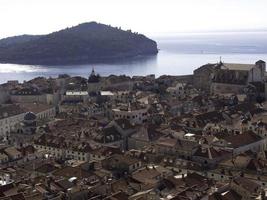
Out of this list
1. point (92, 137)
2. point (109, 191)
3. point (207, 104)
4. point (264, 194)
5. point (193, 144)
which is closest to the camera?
point (264, 194)

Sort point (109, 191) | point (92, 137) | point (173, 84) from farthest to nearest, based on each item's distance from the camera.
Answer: point (173, 84)
point (92, 137)
point (109, 191)

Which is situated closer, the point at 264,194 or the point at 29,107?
the point at 264,194

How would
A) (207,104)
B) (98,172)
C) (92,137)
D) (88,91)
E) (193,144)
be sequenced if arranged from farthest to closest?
(88,91) → (207,104) → (92,137) → (193,144) → (98,172)

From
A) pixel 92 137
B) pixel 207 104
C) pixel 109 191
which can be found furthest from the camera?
pixel 207 104

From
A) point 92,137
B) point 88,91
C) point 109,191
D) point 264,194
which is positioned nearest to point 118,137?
point 92,137

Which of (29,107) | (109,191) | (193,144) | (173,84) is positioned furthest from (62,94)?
(109,191)

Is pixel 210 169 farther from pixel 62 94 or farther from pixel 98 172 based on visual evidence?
pixel 62 94

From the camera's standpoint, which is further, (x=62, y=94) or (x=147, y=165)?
(x=62, y=94)

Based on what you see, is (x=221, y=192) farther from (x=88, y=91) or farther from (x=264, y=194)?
(x=88, y=91)
